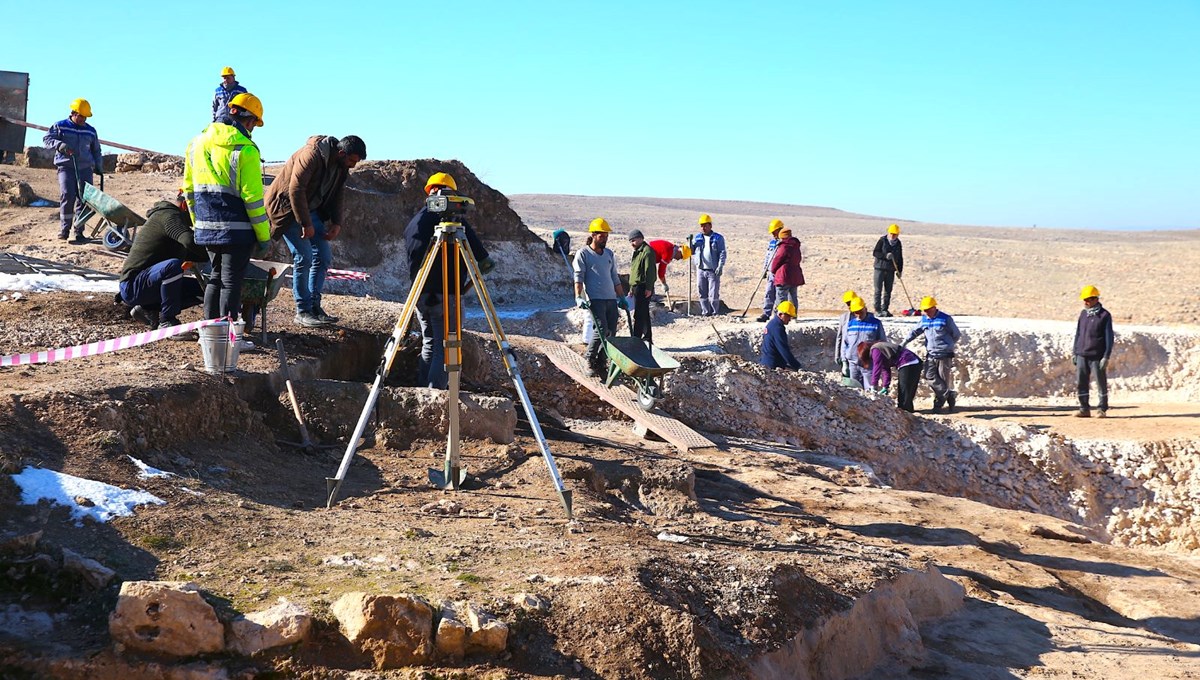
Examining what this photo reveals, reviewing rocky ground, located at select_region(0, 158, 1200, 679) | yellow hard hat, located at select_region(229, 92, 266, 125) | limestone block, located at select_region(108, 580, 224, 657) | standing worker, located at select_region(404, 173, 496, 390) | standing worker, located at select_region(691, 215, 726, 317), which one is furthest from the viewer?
standing worker, located at select_region(691, 215, 726, 317)

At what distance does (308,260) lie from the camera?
8258mm

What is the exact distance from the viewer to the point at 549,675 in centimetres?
378

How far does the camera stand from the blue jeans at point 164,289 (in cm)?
748

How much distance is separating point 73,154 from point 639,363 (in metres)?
7.52

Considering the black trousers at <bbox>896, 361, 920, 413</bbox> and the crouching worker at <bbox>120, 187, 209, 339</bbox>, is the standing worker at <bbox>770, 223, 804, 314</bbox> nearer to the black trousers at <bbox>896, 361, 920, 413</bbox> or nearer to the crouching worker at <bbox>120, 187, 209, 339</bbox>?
the black trousers at <bbox>896, 361, 920, 413</bbox>

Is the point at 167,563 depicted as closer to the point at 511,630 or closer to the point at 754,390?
the point at 511,630

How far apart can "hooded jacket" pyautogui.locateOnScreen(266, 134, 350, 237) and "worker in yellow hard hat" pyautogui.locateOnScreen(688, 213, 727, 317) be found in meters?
8.98

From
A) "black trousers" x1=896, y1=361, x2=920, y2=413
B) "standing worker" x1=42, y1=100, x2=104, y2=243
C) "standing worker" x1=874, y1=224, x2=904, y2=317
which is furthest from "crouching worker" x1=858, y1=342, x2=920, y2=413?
"standing worker" x1=42, y1=100, x2=104, y2=243

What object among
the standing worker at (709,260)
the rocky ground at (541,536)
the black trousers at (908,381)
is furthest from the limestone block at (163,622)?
the standing worker at (709,260)

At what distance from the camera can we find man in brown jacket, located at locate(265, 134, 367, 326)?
7.75 meters

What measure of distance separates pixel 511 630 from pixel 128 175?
15085mm

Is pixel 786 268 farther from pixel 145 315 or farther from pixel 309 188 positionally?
pixel 145 315

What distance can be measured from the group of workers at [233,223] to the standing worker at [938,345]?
827 cm

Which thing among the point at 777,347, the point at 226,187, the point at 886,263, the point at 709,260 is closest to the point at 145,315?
the point at 226,187
